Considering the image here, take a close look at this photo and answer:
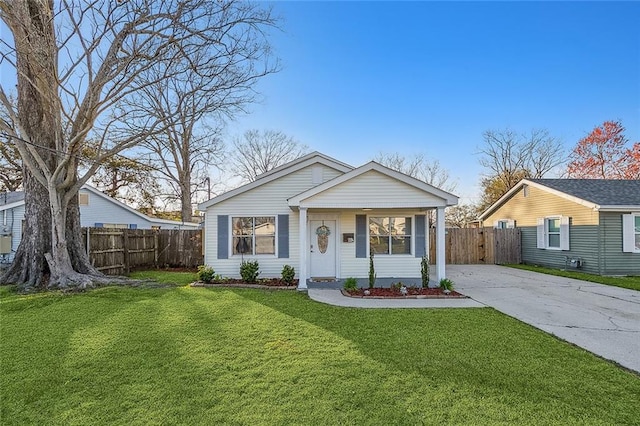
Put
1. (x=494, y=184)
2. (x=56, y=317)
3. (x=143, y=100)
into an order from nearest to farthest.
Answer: (x=56, y=317) < (x=143, y=100) < (x=494, y=184)

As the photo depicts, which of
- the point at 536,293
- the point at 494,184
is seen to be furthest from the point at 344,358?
the point at 494,184

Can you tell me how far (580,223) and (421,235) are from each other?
23.3 feet

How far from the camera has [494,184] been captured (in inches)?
1102

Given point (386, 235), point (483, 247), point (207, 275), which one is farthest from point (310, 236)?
point (483, 247)

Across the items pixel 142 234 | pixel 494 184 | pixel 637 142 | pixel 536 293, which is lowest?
pixel 536 293

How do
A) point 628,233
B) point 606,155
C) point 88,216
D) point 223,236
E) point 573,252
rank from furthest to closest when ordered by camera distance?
Answer: point 606,155 → point 88,216 → point 573,252 → point 628,233 → point 223,236

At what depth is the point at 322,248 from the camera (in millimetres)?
10477

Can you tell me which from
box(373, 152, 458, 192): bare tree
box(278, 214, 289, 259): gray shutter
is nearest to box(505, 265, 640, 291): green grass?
box(278, 214, 289, 259): gray shutter

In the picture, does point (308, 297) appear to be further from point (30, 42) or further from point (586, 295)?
point (30, 42)

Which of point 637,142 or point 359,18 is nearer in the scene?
point 359,18

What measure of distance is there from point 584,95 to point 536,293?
12.3 m

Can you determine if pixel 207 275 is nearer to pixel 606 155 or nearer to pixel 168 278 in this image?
pixel 168 278

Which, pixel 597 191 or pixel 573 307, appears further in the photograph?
pixel 597 191

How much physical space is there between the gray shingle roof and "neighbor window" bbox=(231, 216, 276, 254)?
11.8m
